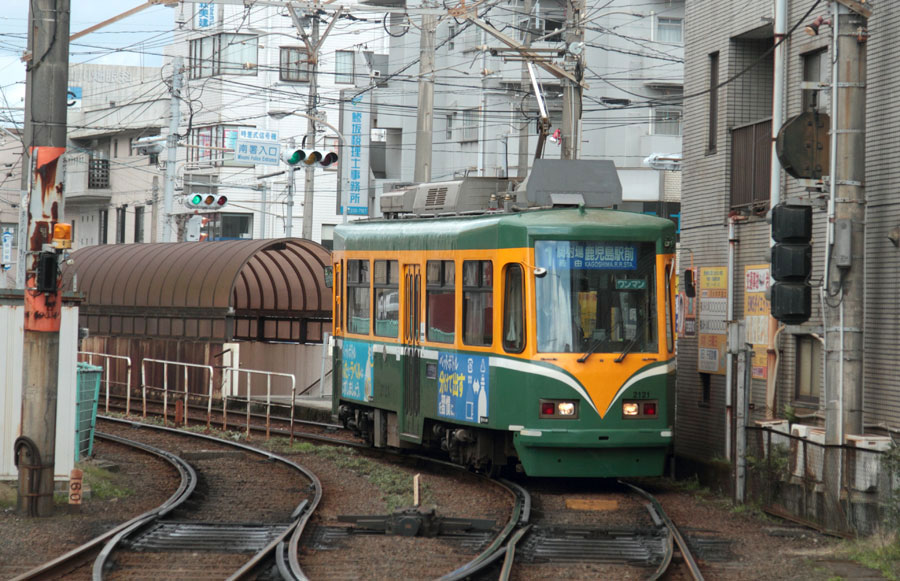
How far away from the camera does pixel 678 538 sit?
11.5 meters

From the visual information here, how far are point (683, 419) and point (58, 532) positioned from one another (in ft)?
29.2

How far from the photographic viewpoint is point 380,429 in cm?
1838

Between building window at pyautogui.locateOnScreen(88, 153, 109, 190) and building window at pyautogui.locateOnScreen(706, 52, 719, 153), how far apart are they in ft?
150

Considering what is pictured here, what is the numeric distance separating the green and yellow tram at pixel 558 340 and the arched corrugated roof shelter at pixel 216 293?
13.3 m

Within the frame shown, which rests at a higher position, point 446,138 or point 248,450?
point 446,138

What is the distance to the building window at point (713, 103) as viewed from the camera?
686 inches

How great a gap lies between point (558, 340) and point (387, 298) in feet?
12.5

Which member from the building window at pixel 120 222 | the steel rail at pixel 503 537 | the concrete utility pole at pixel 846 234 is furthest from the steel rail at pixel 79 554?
the building window at pixel 120 222

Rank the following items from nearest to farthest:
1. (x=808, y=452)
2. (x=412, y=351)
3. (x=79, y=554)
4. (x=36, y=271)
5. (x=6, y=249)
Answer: (x=79, y=554)
(x=808, y=452)
(x=36, y=271)
(x=412, y=351)
(x=6, y=249)

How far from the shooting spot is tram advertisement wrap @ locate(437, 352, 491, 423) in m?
15.0

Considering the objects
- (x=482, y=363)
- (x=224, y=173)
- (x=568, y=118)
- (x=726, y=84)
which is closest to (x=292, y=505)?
(x=482, y=363)

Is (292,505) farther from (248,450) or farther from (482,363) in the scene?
(248,450)

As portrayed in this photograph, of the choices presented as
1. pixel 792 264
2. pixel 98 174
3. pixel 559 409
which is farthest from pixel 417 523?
pixel 98 174

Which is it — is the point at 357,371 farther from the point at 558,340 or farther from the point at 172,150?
the point at 172,150
